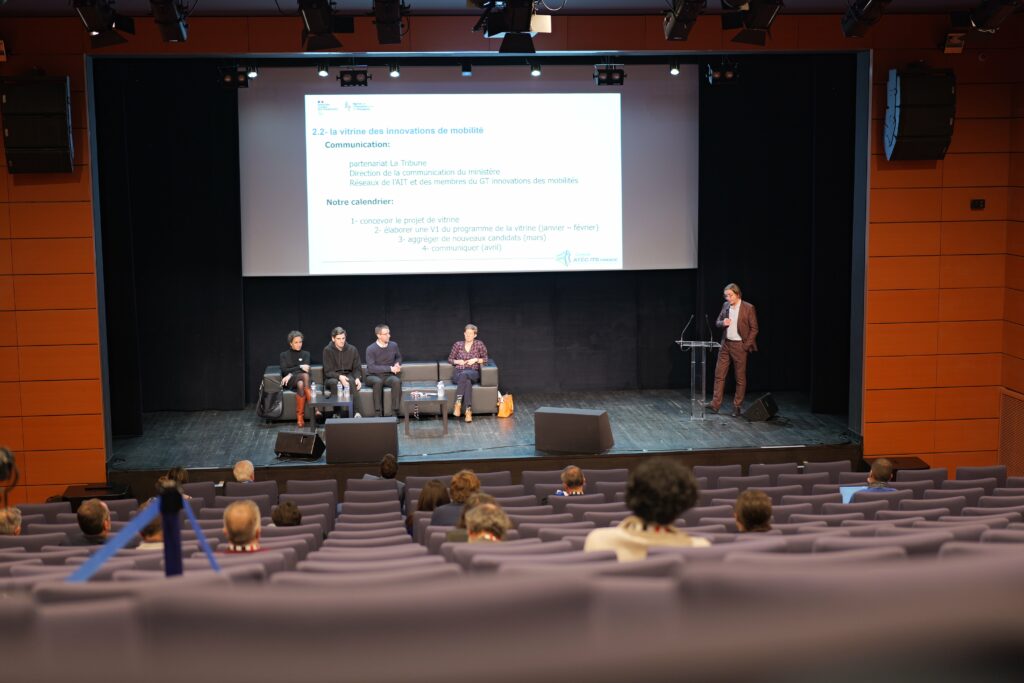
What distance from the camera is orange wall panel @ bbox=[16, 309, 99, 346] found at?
908 cm

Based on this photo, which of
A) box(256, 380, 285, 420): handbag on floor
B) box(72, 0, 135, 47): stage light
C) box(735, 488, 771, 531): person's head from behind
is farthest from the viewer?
box(256, 380, 285, 420): handbag on floor

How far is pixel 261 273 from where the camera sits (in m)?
11.2

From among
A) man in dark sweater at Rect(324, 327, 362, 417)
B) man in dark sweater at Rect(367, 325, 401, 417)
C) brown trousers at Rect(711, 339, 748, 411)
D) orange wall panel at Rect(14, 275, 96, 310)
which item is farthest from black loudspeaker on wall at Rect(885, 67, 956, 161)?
orange wall panel at Rect(14, 275, 96, 310)

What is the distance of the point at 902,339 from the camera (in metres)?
9.80

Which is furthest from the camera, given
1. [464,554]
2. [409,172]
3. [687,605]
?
[409,172]

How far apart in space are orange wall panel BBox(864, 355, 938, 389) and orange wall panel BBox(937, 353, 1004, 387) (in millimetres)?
114

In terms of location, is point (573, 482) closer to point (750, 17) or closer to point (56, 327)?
point (750, 17)

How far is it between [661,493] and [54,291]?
827cm

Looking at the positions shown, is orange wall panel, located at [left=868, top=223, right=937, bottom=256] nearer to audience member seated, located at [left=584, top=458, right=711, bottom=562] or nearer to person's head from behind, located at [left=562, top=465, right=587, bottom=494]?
person's head from behind, located at [left=562, top=465, right=587, bottom=494]

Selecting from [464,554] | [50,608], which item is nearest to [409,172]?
[464,554]

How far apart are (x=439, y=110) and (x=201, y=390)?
4.28 m

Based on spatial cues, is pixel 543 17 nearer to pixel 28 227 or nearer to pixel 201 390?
pixel 28 227

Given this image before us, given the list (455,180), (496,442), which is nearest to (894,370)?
(496,442)

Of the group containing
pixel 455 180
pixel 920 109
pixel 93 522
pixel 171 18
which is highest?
pixel 171 18
